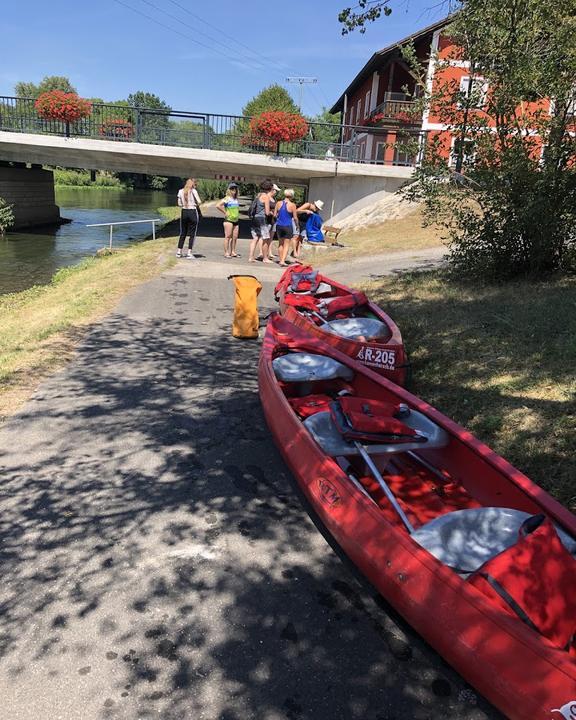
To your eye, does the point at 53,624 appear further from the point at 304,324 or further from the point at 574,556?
the point at 304,324

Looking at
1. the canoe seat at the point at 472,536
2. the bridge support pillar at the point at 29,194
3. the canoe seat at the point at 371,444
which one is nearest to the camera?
the canoe seat at the point at 472,536

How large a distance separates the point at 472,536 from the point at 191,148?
20.5 m

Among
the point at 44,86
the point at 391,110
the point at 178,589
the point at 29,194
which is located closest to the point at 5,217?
the point at 29,194

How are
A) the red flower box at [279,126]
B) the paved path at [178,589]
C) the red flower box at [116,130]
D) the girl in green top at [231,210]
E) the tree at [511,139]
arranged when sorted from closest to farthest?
the paved path at [178,589]
the tree at [511,139]
the girl in green top at [231,210]
the red flower box at [279,126]
the red flower box at [116,130]

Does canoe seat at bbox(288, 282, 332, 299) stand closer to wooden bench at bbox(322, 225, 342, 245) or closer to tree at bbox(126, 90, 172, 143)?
wooden bench at bbox(322, 225, 342, 245)

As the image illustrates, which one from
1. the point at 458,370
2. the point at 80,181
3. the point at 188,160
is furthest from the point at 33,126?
the point at 80,181

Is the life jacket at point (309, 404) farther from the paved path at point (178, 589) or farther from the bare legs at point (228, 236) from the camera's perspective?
the bare legs at point (228, 236)

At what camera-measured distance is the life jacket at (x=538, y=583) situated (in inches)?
92.4

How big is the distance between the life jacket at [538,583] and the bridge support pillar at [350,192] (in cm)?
1853

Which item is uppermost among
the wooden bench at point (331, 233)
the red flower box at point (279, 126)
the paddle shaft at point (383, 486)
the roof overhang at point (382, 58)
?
the roof overhang at point (382, 58)

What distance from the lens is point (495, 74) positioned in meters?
7.63

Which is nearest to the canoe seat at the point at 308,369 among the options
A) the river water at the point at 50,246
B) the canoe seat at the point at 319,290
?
the canoe seat at the point at 319,290

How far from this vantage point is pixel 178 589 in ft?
10.1

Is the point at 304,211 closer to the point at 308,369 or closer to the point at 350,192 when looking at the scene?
the point at 350,192
